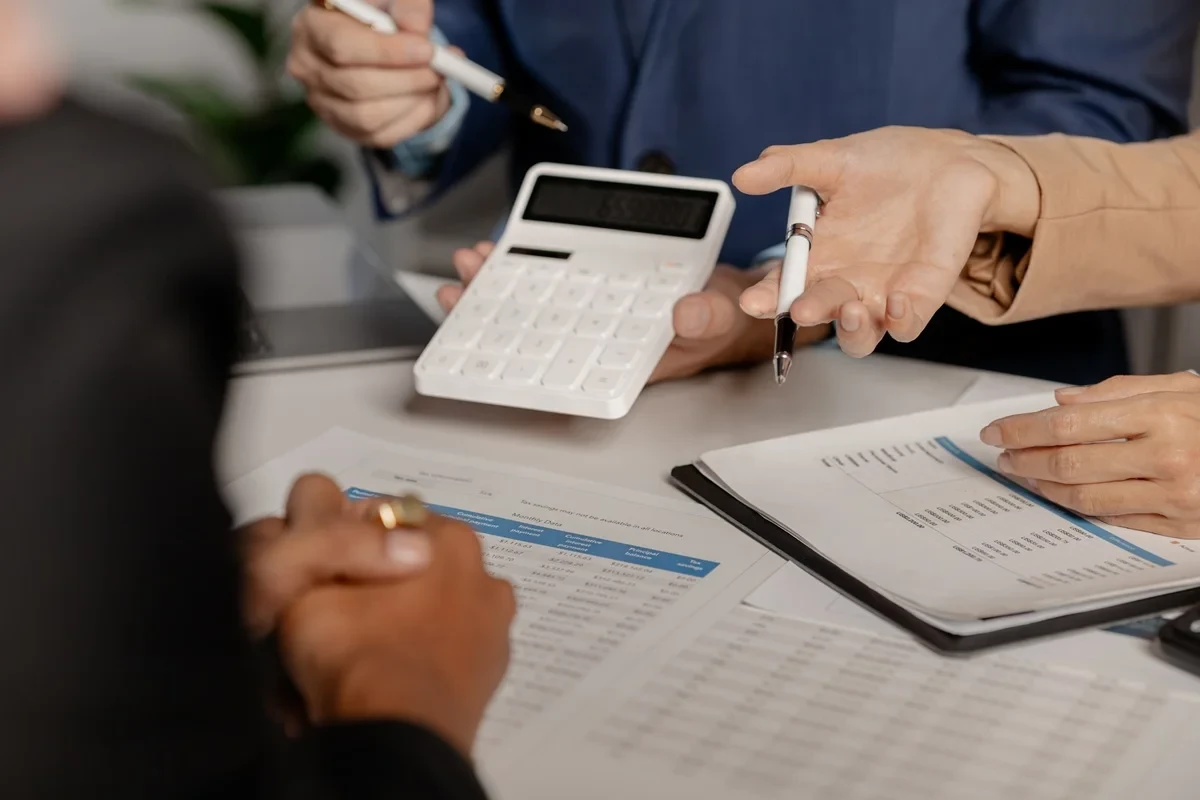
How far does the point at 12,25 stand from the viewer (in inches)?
7.8

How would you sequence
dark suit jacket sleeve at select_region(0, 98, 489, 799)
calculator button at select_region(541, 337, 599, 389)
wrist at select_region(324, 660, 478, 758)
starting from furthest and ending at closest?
1. calculator button at select_region(541, 337, 599, 389)
2. wrist at select_region(324, 660, 478, 758)
3. dark suit jacket sleeve at select_region(0, 98, 489, 799)

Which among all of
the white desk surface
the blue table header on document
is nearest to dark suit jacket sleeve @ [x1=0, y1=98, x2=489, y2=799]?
the blue table header on document

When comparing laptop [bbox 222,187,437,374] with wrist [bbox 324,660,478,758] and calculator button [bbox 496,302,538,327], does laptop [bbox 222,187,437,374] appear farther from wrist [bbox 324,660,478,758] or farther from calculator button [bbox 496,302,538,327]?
wrist [bbox 324,660,478,758]

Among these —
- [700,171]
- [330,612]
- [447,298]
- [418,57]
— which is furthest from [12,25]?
[700,171]

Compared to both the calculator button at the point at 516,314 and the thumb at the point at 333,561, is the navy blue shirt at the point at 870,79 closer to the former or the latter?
the calculator button at the point at 516,314

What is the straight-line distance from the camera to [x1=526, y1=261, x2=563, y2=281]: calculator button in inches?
31.0

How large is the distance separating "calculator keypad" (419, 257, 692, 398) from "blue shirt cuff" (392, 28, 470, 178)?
0.32m

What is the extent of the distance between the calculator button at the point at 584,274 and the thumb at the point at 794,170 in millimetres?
141

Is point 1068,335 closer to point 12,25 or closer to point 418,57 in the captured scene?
point 418,57

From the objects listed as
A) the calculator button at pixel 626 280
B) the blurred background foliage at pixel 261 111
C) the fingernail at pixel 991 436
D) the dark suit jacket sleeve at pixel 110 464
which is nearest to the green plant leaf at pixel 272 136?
the blurred background foliage at pixel 261 111

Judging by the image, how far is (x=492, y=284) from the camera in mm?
793

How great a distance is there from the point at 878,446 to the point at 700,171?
17.5 inches

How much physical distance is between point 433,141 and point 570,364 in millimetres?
Answer: 451

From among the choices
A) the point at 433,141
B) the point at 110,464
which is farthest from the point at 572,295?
the point at 110,464
